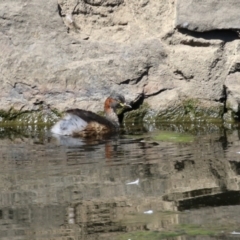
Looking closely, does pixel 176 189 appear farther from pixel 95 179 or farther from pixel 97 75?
pixel 97 75

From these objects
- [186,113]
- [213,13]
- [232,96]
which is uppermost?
[213,13]

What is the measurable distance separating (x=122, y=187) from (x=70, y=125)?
3719 mm

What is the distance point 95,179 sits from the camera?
23.0 feet

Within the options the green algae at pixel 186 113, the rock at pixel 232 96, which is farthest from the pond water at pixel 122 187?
the green algae at pixel 186 113

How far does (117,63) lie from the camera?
11492 mm

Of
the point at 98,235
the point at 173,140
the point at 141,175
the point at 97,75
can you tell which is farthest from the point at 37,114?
the point at 98,235

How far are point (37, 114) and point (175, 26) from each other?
2.28 m

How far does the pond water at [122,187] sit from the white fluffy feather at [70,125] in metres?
0.43

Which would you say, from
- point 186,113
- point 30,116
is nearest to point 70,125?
point 30,116

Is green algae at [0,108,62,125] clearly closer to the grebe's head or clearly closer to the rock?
the grebe's head

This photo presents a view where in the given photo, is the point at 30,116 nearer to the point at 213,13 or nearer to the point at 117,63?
the point at 117,63

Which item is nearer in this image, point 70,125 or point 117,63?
point 70,125

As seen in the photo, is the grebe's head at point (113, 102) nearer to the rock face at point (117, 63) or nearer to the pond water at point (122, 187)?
the rock face at point (117, 63)

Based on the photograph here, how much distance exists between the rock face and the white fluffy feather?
1109 mm
